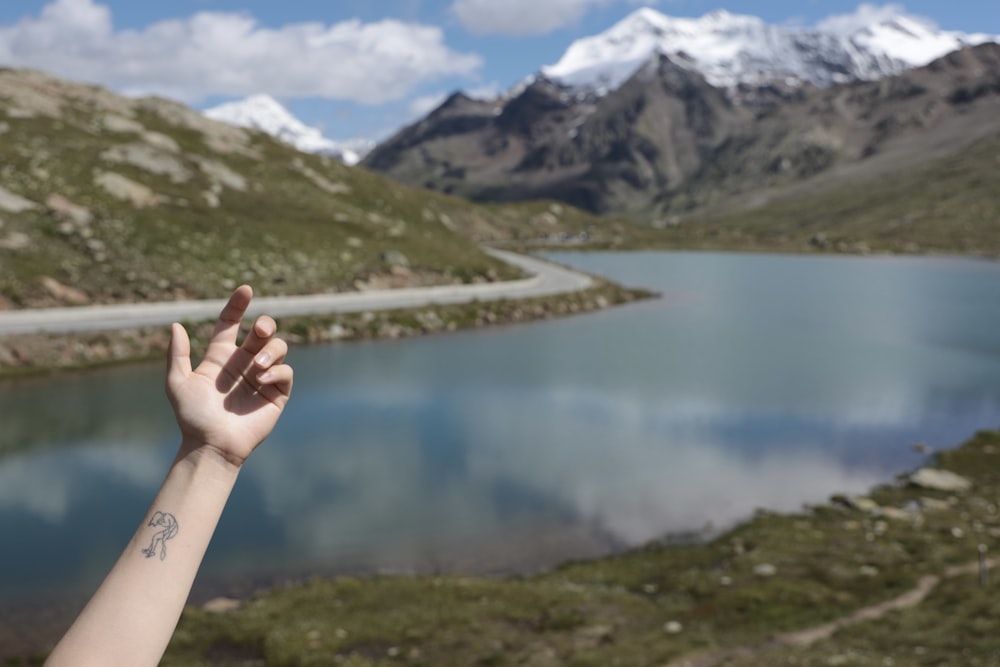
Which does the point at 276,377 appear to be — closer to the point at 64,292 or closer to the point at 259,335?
the point at 259,335

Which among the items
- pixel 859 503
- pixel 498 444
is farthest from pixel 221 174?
pixel 859 503

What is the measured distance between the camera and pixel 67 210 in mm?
81875

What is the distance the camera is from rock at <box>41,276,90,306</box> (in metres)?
69.8

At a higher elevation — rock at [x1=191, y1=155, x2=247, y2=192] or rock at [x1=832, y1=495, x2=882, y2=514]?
rock at [x1=191, y1=155, x2=247, y2=192]

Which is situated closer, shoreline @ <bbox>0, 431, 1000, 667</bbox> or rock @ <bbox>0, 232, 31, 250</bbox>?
shoreline @ <bbox>0, 431, 1000, 667</bbox>

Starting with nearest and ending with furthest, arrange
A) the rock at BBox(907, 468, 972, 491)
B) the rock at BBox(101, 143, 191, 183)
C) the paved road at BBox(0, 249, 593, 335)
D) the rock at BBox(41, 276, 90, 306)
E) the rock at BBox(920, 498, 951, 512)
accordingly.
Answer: the rock at BBox(920, 498, 951, 512) → the rock at BBox(907, 468, 972, 491) → the paved road at BBox(0, 249, 593, 335) → the rock at BBox(41, 276, 90, 306) → the rock at BBox(101, 143, 191, 183)

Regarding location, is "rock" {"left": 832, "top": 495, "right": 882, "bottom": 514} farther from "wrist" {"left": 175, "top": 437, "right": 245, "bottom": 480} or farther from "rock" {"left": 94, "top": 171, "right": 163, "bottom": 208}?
"rock" {"left": 94, "top": 171, "right": 163, "bottom": 208}

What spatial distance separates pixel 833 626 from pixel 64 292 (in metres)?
68.4

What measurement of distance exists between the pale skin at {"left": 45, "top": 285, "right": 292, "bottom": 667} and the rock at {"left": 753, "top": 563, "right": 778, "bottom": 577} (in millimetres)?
24296

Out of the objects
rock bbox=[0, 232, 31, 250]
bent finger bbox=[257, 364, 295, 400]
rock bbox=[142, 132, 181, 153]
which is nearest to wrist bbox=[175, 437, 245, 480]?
bent finger bbox=[257, 364, 295, 400]

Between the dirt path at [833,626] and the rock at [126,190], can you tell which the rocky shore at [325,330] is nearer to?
the rock at [126,190]

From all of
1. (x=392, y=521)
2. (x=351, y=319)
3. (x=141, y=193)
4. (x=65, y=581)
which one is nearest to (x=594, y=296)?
(x=351, y=319)

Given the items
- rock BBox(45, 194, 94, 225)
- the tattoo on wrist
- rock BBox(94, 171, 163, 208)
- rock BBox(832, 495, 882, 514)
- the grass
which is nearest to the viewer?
the tattoo on wrist

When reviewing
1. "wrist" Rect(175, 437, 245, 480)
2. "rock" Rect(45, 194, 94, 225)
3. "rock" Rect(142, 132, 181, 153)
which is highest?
"rock" Rect(142, 132, 181, 153)
